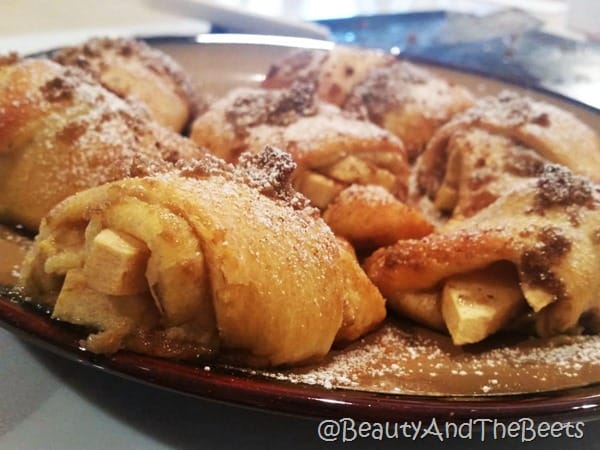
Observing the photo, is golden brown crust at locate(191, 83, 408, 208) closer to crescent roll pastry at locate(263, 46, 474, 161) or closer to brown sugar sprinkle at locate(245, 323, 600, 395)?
crescent roll pastry at locate(263, 46, 474, 161)

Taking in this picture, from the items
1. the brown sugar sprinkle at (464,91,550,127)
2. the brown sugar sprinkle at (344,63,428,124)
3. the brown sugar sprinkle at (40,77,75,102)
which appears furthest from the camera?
the brown sugar sprinkle at (344,63,428,124)

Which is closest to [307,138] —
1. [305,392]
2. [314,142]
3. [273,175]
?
[314,142]

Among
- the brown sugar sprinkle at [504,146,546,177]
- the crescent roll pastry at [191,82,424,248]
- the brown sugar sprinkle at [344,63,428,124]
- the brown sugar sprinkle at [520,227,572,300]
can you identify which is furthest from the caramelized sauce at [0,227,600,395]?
the brown sugar sprinkle at [344,63,428,124]

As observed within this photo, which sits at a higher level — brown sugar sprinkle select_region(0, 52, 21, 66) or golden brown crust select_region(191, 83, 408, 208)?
brown sugar sprinkle select_region(0, 52, 21, 66)

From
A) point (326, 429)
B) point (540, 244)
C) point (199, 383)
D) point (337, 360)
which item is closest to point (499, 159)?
point (540, 244)

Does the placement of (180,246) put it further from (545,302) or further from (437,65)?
(437,65)

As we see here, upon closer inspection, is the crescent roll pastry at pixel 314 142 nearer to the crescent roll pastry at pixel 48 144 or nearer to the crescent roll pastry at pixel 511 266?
the crescent roll pastry at pixel 511 266
